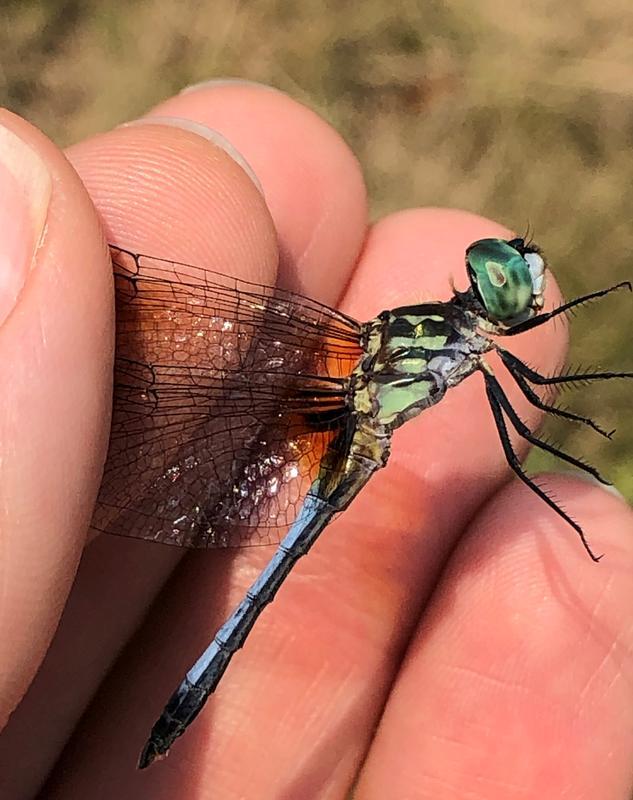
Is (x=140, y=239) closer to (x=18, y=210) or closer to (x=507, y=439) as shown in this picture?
(x=18, y=210)

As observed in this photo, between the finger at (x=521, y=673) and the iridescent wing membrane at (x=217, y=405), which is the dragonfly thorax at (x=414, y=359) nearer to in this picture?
the iridescent wing membrane at (x=217, y=405)

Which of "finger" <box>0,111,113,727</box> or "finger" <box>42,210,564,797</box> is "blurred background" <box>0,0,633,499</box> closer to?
"finger" <box>42,210,564,797</box>

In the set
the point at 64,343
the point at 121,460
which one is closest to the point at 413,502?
the point at 121,460

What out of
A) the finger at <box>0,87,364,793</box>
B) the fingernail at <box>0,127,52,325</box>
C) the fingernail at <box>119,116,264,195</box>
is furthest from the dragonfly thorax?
the fingernail at <box>0,127,52,325</box>

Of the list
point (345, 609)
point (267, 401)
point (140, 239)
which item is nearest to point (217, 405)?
point (267, 401)

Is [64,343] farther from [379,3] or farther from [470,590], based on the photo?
[379,3]

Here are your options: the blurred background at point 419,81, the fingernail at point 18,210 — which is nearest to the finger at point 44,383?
the fingernail at point 18,210
